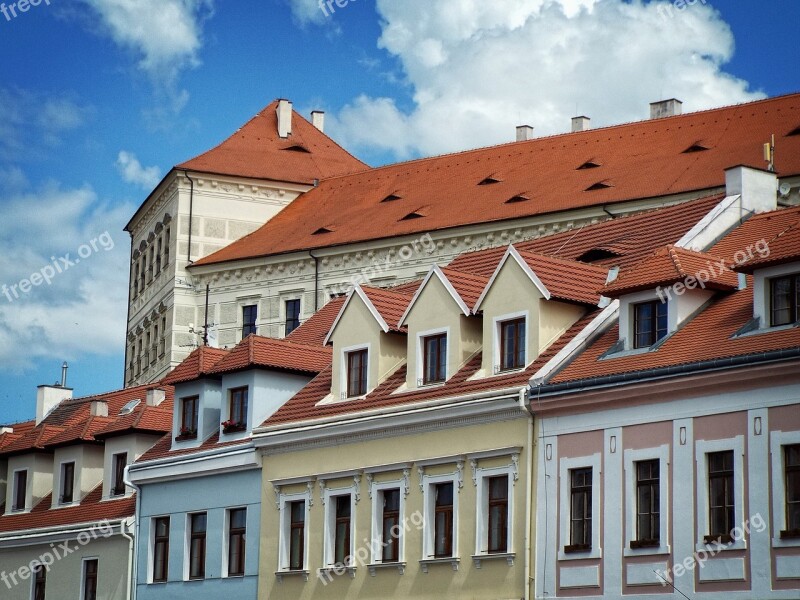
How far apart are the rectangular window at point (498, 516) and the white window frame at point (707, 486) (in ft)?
15.7

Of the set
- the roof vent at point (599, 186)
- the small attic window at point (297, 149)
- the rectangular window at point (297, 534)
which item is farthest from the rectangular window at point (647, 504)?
the small attic window at point (297, 149)

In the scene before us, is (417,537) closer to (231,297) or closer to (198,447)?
(198,447)

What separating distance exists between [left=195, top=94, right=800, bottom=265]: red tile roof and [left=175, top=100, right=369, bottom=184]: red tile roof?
233 cm

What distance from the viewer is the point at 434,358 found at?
35.5 metres

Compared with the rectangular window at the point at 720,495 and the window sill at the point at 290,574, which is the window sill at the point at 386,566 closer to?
the window sill at the point at 290,574

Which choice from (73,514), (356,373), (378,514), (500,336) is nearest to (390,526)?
(378,514)

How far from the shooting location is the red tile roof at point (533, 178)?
226 feet

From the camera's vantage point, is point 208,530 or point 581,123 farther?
point 581,123

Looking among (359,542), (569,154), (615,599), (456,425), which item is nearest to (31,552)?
(359,542)

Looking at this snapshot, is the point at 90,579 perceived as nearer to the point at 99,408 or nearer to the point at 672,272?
the point at 99,408

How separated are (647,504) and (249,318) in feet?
170

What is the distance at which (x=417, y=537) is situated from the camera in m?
34.1

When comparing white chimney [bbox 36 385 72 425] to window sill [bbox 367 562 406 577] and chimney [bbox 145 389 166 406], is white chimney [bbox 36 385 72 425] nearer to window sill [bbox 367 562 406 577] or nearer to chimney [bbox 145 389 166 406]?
chimney [bbox 145 389 166 406]

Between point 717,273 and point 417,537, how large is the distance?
771 centimetres
